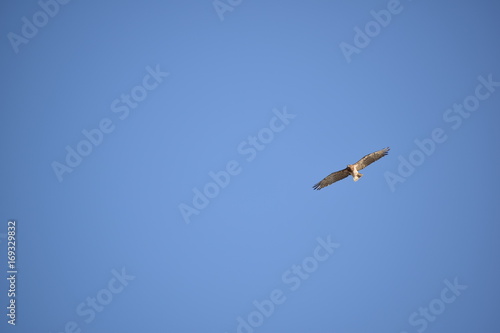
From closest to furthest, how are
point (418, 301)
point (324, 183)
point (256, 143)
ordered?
point (324, 183)
point (256, 143)
point (418, 301)

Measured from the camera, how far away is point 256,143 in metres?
46.6

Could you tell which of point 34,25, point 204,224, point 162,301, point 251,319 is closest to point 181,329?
point 162,301

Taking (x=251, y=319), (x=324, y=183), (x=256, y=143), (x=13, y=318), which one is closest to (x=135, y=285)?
(x=251, y=319)

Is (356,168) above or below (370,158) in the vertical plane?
above

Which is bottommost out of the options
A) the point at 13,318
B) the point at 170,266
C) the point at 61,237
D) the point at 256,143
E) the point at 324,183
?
the point at 324,183

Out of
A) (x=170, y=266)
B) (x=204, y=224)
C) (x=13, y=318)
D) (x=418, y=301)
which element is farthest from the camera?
(x=204, y=224)

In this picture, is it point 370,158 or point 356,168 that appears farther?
point 356,168

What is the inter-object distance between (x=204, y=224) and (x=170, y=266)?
6183 cm

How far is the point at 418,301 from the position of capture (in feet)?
174

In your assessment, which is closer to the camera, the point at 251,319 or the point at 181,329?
the point at 251,319

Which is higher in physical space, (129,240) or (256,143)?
(129,240)

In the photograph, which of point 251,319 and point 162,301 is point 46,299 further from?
point 251,319

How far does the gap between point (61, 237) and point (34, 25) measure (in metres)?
62.8

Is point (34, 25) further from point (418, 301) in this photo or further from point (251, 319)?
point (418, 301)
